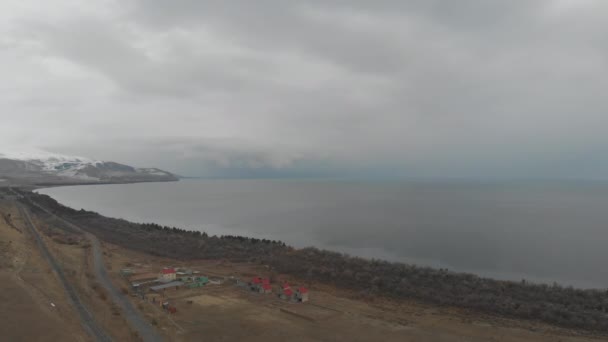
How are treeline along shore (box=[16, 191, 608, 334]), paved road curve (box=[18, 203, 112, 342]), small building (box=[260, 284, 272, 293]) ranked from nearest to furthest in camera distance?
paved road curve (box=[18, 203, 112, 342])
treeline along shore (box=[16, 191, 608, 334])
small building (box=[260, 284, 272, 293])

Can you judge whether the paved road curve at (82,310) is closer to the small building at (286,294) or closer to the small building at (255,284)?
the small building at (255,284)

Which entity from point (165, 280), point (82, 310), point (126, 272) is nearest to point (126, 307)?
point (82, 310)

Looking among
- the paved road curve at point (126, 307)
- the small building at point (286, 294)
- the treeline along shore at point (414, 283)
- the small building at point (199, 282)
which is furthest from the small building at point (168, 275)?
the treeline along shore at point (414, 283)

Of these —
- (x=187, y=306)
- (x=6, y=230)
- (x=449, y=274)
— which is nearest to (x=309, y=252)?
(x=449, y=274)

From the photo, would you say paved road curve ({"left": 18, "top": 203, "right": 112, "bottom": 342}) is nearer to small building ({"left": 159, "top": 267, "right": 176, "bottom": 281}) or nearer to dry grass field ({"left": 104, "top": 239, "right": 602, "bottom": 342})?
dry grass field ({"left": 104, "top": 239, "right": 602, "bottom": 342})

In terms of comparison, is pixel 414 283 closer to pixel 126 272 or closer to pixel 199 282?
pixel 199 282

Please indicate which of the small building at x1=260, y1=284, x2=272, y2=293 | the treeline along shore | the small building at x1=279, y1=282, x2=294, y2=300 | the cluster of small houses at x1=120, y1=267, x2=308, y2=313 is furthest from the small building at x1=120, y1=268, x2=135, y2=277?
the small building at x1=279, y1=282, x2=294, y2=300
